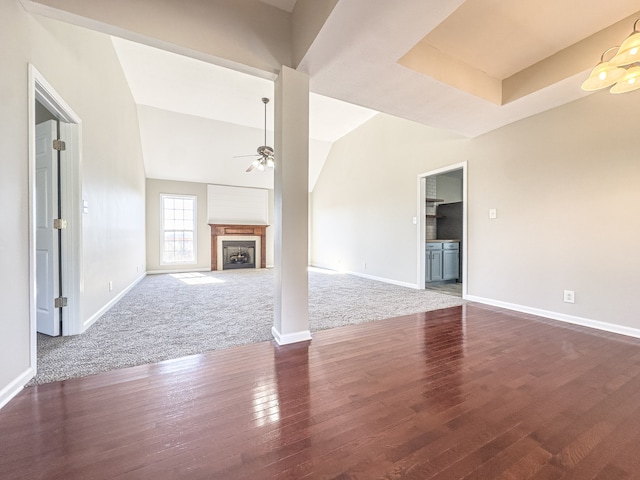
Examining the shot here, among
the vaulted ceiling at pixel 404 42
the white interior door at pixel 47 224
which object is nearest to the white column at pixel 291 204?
the vaulted ceiling at pixel 404 42

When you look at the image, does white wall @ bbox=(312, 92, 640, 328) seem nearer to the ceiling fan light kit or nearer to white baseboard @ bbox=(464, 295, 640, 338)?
white baseboard @ bbox=(464, 295, 640, 338)

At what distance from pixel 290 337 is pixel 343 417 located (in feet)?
3.61

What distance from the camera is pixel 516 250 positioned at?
3545 millimetres

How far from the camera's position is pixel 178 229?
24.3 ft

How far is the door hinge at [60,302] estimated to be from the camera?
2545 mm

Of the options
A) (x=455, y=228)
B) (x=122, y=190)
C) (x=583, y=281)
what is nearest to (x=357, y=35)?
(x=583, y=281)

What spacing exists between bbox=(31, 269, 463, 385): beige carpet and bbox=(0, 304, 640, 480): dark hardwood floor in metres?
0.25

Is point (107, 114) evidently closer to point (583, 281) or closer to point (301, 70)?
point (301, 70)

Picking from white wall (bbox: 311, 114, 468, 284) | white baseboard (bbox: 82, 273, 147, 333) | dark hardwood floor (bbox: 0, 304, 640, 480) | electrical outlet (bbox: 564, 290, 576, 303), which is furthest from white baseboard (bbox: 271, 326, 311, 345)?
white wall (bbox: 311, 114, 468, 284)

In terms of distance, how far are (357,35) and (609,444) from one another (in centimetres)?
284

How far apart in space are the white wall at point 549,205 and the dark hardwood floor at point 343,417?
894 mm

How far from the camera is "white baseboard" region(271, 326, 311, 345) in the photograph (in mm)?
2437

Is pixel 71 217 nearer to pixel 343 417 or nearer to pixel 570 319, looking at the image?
pixel 343 417

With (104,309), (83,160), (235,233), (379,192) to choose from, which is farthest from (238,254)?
(83,160)
